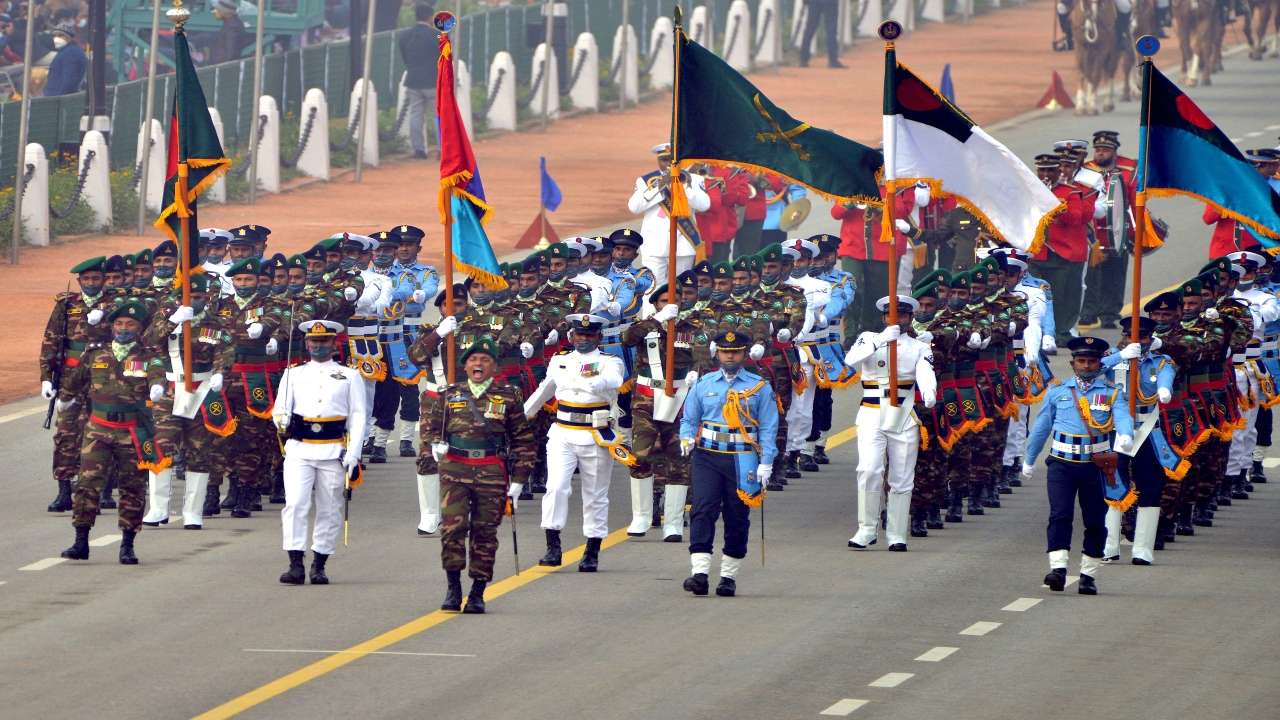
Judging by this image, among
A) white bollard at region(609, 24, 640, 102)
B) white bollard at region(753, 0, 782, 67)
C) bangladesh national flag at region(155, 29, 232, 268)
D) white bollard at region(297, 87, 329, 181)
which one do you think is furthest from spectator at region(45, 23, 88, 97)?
bangladesh national flag at region(155, 29, 232, 268)

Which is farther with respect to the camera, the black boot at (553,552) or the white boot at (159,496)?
the white boot at (159,496)

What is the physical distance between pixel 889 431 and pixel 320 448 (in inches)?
170

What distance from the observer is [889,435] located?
22.1 meters

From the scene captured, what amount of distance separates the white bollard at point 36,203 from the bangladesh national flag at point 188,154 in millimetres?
14223

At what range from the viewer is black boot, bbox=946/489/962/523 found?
23.3 meters

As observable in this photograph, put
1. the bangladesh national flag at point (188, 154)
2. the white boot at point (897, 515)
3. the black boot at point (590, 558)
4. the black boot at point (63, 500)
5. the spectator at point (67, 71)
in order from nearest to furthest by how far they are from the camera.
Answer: the black boot at point (590, 558) < the white boot at point (897, 515) < the bangladesh national flag at point (188, 154) < the black boot at point (63, 500) < the spectator at point (67, 71)

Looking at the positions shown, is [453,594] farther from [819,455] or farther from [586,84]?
[586,84]

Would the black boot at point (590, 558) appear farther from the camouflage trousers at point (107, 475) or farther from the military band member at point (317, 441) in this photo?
the camouflage trousers at point (107, 475)

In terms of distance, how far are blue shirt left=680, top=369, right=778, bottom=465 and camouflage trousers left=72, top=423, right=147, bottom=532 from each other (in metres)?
4.09

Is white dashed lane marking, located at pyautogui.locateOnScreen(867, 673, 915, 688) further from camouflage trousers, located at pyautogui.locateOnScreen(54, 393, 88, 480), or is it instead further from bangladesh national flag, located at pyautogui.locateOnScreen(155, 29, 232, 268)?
camouflage trousers, located at pyautogui.locateOnScreen(54, 393, 88, 480)

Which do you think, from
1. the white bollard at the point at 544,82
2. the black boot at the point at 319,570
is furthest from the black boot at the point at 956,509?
the white bollard at the point at 544,82

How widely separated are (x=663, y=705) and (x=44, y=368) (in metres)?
7.75

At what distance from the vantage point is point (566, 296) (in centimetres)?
2431

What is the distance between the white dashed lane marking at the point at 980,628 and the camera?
19250mm
